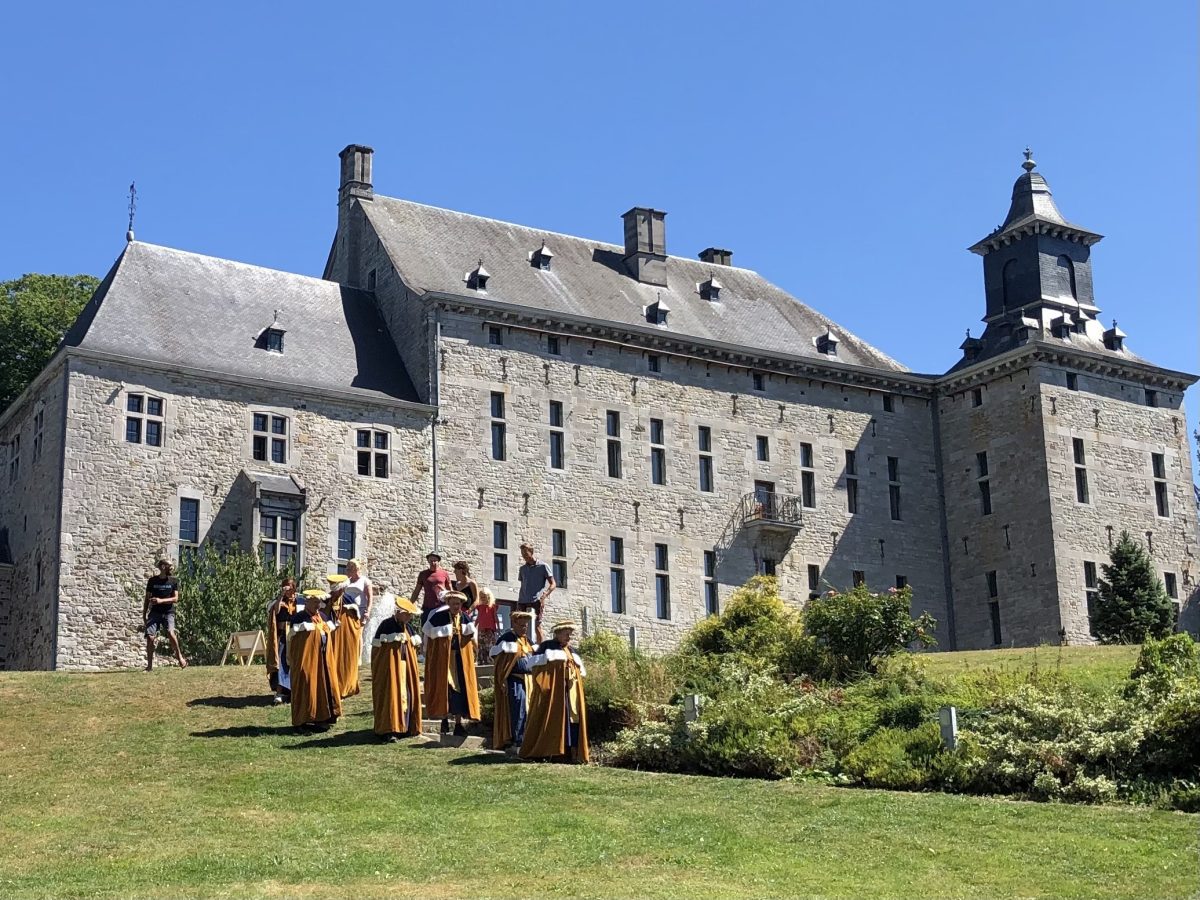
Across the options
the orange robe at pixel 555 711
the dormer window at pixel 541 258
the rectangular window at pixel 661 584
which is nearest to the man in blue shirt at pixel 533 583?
the orange robe at pixel 555 711

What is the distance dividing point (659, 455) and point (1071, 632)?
10.8 meters

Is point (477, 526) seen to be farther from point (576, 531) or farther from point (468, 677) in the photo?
point (468, 677)

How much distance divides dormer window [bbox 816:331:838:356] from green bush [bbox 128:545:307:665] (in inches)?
717

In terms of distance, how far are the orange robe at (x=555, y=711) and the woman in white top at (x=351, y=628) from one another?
10.5 feet

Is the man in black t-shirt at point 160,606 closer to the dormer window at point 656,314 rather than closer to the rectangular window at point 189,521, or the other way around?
the rectangular window at point 189,521

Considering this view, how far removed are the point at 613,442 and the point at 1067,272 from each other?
48.0 ft

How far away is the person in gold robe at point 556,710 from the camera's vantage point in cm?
2102

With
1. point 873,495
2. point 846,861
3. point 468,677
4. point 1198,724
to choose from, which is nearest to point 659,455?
point 873,495

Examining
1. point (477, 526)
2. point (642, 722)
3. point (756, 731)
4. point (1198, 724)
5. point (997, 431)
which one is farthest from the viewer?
point (997, 431)

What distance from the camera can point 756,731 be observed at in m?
21.1

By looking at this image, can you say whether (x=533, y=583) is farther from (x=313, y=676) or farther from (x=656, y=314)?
(x=656, y=314)

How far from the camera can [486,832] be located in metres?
16.7

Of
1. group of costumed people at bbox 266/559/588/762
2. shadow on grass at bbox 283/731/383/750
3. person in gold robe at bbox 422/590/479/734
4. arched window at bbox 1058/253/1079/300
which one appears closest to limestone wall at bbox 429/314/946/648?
arched window at bbox 1058/253/1079/300

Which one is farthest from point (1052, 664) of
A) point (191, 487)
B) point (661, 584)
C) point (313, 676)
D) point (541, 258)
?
point (541, 258)
